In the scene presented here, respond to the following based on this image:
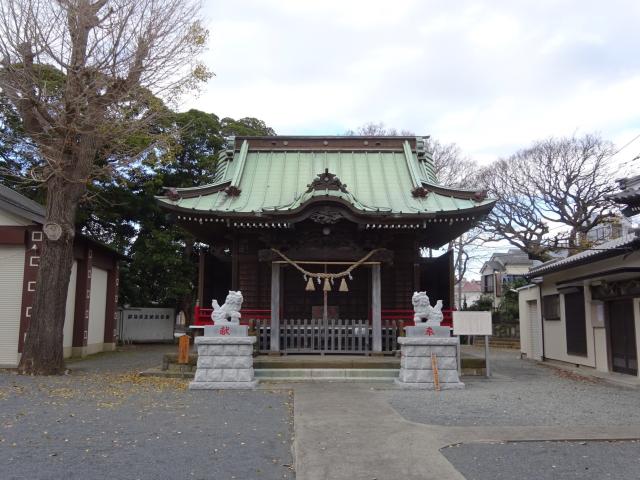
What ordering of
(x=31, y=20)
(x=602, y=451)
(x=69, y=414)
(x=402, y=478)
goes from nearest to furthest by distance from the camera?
(x=402, y=478) < (x=602, y=451) < (x=69, y=414) < (x=31, y=20)

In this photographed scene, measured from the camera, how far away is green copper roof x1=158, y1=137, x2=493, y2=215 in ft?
42.5

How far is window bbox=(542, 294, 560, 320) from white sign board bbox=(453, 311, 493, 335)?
6541 mm

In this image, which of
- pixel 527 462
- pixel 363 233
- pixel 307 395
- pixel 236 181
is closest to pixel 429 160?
pixel 363 233

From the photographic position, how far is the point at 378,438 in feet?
20.5

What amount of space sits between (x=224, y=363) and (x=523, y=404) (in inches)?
230

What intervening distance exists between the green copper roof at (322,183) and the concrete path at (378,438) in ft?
19.0

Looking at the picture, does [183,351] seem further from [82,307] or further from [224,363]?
[82,307]

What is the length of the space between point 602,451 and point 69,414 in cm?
718

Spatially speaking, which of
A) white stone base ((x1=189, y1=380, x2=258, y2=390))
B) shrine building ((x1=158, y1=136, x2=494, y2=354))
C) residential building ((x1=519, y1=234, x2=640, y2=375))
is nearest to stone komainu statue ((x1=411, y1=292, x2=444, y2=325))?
shrine building ((x1=158, y1=136, x2=494, y2=354))

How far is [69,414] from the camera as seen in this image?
7688mm

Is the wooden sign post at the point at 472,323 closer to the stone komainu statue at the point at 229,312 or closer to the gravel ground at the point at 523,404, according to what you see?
the gravel ground at the point at 523,404

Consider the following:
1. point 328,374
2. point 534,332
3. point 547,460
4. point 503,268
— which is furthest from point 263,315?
point 503,268

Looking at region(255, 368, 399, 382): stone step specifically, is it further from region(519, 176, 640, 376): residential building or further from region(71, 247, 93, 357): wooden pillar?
region(71, 247, 93, 357): wooden pillar

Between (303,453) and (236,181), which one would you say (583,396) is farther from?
(236,181)
